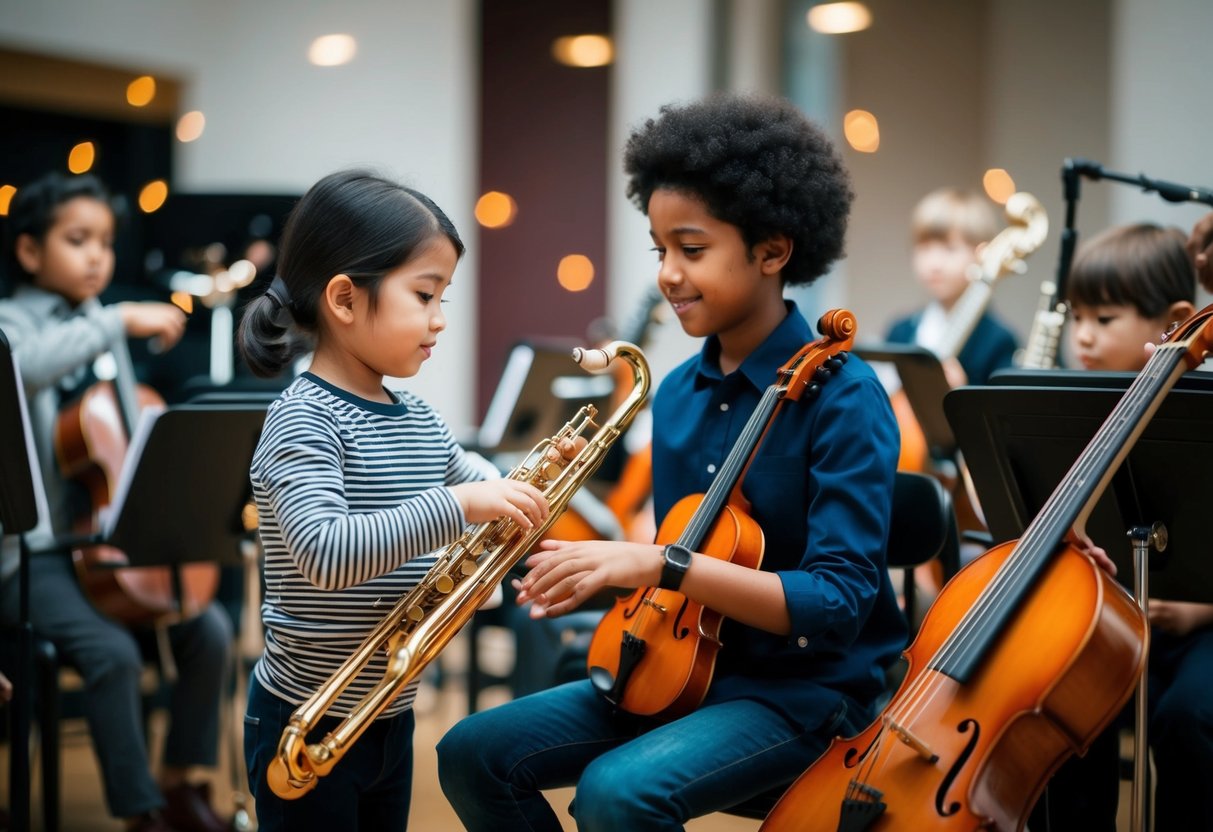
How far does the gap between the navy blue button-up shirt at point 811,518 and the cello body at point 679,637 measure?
0.25 feet

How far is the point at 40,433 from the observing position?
283cm

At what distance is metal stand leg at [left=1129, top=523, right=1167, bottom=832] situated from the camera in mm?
1633

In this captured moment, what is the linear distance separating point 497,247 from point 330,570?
4474 millimetres

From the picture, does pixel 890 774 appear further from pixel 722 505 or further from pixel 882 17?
pixel 882 17

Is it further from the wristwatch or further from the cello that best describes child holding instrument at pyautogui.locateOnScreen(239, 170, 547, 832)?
the cello

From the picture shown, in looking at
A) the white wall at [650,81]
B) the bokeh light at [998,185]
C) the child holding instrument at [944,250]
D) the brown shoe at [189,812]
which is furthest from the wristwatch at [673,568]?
the bokeh light at [998,185]

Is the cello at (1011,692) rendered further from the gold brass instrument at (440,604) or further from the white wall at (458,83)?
the white wall at (458,83)

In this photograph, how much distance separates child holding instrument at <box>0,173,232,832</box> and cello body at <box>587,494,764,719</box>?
1473 mm

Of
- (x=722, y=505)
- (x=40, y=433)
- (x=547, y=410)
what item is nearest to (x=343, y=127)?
(x=547, y=410)

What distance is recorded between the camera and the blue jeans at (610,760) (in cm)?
151

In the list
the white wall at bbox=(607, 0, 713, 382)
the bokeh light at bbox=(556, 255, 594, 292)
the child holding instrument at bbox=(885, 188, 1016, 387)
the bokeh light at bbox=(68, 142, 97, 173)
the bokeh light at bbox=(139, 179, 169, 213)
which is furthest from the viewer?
the bokeh light at bbox=(556, 255, 594, 292)

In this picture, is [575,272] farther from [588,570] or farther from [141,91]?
[588,570]

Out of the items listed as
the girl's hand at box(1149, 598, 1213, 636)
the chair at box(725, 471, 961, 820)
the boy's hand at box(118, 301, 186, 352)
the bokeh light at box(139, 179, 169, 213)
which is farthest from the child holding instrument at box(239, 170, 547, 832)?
the bokeh light at box(139, 179, 169, 213)

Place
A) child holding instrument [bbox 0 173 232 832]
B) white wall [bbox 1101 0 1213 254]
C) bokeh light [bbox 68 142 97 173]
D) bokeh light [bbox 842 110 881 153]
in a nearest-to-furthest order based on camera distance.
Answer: child holding instrument [bbox 0 173 232 832]
white wall [bbox 1101 0 1213 254]
bokeh light [bbox 68 142 97 173]
bokeh light [bbox 842 110 881 153]
